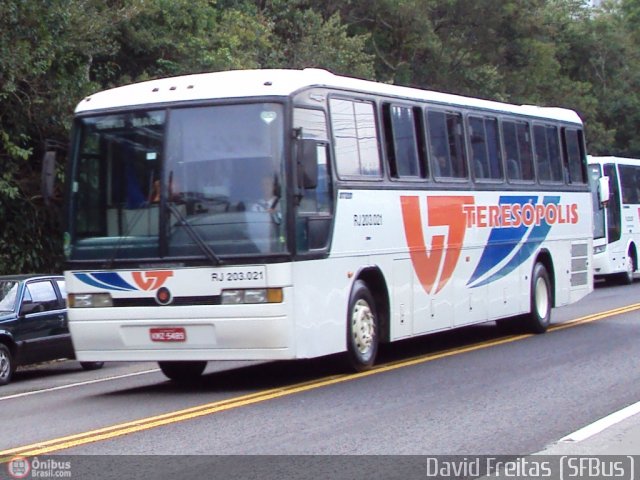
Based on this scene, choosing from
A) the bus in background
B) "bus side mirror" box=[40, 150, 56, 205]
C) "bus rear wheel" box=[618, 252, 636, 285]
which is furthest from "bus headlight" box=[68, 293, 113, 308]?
"bus rear wheel" box=[618, 252, 636, 285]

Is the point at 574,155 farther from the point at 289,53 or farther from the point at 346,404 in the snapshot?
the point at 289,53

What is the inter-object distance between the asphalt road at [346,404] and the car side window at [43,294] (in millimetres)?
1239

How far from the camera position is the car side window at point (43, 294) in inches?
686

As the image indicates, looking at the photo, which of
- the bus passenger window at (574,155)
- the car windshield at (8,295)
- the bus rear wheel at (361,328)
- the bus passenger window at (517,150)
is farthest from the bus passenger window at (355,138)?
the bus passenger window at (574,155)

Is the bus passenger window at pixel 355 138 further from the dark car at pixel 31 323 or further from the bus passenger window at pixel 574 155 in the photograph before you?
the bus passenger window at pixel 574 155

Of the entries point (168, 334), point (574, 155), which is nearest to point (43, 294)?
point (168, 334)

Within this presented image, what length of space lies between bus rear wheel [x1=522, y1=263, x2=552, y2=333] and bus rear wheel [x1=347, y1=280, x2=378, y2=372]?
5.10 meters

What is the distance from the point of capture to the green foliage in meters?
20.9

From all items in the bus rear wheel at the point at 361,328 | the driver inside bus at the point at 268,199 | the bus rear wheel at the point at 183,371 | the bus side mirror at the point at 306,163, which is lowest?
the bus rear wheel at the point at 183,371

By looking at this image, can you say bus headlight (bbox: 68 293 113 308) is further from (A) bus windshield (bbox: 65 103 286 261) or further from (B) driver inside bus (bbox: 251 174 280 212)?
(B) driver inside bus (bbox: 251 174 280 212)

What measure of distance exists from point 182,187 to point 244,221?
78 cm

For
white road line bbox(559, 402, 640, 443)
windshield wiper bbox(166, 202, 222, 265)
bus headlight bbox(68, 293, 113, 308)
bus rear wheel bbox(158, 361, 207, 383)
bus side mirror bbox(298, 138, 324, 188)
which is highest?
bus side mirror bbox(298, 138, 324, 188)

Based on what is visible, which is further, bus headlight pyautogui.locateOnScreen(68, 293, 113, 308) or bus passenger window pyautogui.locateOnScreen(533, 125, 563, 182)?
bus passenger window pyautogui.locateOnScreen(533, 125, 563, 182)

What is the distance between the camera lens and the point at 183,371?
45.1 ft
